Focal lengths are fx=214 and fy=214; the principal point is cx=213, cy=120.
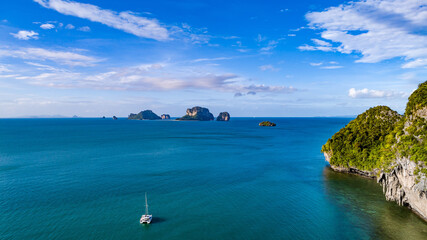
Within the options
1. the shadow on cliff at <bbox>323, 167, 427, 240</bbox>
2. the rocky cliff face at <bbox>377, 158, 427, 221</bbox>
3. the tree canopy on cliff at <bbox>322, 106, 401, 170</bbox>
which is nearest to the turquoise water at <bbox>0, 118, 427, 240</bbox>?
the shadow on cliff at <bbox>323, 167, 427, 240</bbox>

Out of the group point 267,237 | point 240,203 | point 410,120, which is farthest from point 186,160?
point 410,120

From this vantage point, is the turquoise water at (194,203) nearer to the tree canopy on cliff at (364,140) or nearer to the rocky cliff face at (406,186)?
the rocky cliff face at (406,186)

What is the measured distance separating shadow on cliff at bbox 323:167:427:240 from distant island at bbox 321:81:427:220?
1987 mm

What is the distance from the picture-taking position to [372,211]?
40000mm

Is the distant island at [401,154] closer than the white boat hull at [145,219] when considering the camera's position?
Yes

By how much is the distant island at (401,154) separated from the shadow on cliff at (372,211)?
1987 millimetres

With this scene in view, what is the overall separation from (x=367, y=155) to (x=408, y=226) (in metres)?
25.4

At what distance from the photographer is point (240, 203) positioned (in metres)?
43.3

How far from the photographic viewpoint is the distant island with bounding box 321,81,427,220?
34.0 meters

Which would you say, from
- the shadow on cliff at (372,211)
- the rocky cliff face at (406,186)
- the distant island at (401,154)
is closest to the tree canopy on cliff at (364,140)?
the distant island at (401,154)

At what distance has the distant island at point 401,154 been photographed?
3403 centimetres

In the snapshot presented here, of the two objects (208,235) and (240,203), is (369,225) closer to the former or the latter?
(240,203)

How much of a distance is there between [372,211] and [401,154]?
1197 cm

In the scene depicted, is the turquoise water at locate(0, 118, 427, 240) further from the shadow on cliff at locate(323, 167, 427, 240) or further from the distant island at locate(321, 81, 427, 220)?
the distant island at locate(321, 81, 427, 220)
